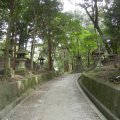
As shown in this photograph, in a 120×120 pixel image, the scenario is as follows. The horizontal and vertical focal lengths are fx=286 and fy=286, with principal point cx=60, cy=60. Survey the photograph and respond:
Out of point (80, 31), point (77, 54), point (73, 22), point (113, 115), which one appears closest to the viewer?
point (113, 115)

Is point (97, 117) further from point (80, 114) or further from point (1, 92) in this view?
point (1, 92)

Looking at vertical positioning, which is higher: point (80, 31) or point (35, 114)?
point (80, 31)

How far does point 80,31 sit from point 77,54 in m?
11.6

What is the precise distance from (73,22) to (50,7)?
484 inches

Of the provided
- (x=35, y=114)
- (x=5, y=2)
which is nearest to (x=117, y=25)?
(x=35, y=114)

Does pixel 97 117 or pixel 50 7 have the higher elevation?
pixel 50 7

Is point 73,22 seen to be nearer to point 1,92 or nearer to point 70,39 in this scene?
point 70,39

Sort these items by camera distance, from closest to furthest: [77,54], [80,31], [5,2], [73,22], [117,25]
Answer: [117,25] < [5,2] < [73,22] < [80,31] < [77,54]

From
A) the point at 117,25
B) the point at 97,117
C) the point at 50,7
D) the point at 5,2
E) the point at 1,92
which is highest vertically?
the point at 50,7

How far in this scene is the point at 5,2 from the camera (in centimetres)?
2094

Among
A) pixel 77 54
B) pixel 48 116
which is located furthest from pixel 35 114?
pixel 77 54

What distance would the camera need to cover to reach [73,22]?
46031 mm

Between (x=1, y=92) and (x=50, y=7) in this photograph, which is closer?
(x=1, y=92)

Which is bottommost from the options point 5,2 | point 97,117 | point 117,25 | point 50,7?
point 97,117
